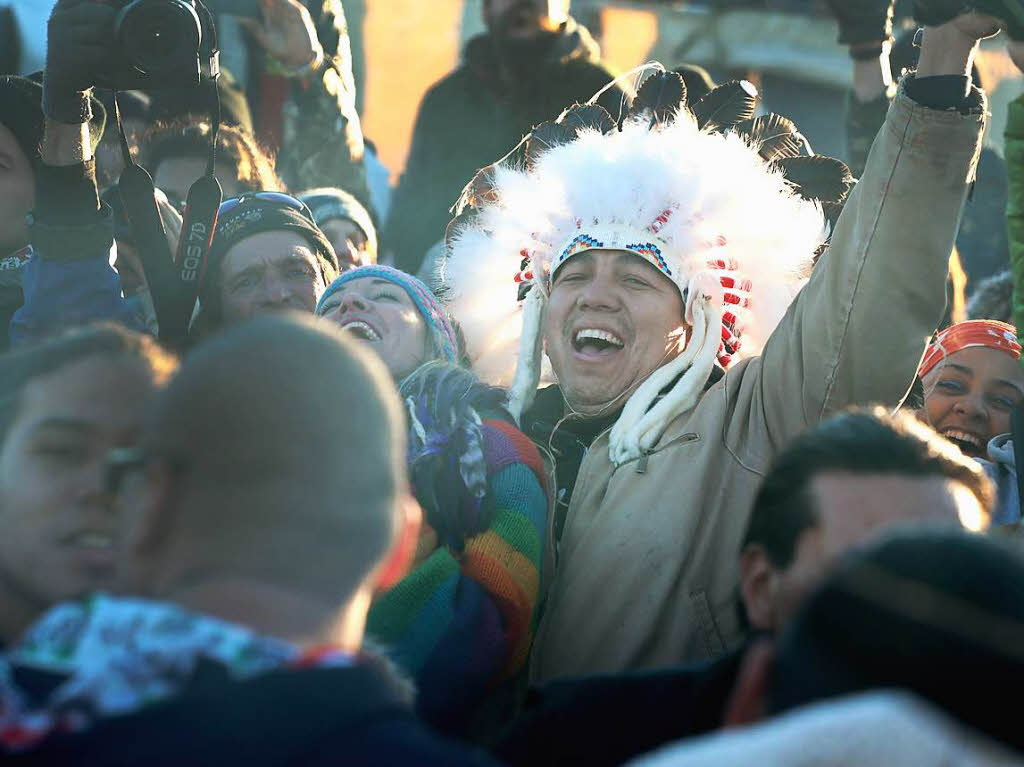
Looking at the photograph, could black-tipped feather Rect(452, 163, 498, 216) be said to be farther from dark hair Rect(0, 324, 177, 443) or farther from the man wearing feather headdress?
A: dark hair Rect(0, 324, 177, 443)

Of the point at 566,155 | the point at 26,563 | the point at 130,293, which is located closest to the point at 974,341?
the point at 566,155

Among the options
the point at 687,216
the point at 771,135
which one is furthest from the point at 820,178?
the point at 687,216

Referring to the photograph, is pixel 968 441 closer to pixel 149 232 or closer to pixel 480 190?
pixel 480 190

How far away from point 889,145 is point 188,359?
163 cm

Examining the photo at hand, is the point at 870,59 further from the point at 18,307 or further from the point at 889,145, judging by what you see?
the point at 18,307

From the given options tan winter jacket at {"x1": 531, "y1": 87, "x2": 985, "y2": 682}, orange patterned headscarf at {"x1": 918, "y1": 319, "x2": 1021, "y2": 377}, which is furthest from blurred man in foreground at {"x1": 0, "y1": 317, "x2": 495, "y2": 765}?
orange patterned headscarf at {"x1": 918, "y1": 319, "x2": 1021, "y2": 377}

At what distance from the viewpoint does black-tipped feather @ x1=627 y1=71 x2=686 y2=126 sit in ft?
12.3

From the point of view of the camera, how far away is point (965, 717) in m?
1.07

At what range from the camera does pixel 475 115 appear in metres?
5.00

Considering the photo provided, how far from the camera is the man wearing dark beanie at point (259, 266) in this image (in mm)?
3723

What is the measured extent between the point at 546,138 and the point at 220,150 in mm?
1282

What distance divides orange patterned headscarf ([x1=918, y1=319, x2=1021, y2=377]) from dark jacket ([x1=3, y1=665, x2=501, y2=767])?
10.0 ft

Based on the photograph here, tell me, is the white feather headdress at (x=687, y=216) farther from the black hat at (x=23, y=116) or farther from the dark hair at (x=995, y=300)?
the dark hair at (x=995, y=300)

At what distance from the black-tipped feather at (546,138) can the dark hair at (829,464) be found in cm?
189
